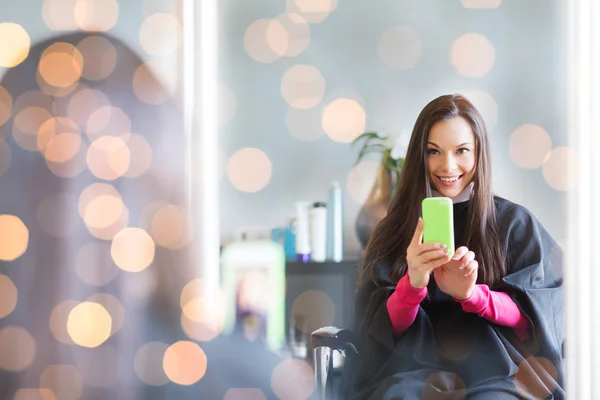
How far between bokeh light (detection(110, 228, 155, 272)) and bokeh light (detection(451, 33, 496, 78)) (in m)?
0.56

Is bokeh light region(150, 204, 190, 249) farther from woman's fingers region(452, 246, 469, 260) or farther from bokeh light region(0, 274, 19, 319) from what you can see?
woman's fingers region(452, 246, 469, 260)

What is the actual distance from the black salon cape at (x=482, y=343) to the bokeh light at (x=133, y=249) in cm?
37

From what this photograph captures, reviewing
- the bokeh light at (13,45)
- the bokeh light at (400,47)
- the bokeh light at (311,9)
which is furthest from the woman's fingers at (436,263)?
the bokeh light at (13,45)

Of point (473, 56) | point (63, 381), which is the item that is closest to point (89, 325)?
point (63, 381)

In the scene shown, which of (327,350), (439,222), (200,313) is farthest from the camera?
(200,313)

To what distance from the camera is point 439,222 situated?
747mm

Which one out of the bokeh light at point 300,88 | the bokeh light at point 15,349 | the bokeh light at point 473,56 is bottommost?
the bokeh light at point 15,349

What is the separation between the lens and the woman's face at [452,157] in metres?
0.80

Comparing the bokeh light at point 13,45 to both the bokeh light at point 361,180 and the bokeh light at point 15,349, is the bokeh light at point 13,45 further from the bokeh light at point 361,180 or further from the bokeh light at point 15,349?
the bokeh light at point 361,180

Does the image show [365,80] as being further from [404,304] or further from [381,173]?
[404,304]

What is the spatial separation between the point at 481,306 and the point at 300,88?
459 mm

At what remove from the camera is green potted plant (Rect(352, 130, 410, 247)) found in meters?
0.93

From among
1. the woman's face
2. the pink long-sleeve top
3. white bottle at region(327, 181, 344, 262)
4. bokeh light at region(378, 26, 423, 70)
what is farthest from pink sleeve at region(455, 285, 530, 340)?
bokeh light at region(378, 26, 423, 70)

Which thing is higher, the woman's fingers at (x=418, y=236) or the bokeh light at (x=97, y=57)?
the bokeh light at (x=97, y=57)
